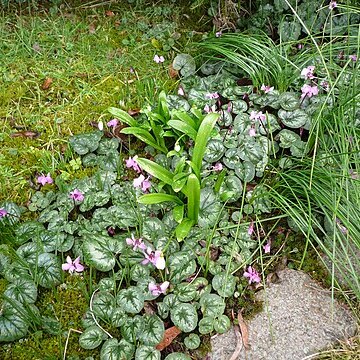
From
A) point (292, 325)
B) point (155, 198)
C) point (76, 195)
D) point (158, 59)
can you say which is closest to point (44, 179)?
point (76, 195)

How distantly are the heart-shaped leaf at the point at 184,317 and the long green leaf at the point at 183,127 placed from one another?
2.76ft

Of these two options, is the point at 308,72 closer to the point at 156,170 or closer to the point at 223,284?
the point at 156,170

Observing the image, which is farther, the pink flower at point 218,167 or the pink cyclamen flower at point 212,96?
the pink cyclamen flower at point 212,96

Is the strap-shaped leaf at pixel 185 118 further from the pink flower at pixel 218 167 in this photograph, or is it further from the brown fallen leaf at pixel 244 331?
the brown fallen leaf at pixel 244 331

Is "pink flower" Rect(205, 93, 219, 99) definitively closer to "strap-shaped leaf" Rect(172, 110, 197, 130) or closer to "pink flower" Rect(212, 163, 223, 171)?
"strap-shaped leaf" Rect(172, 110, 197, 130)

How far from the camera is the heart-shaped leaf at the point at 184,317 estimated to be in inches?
84.9

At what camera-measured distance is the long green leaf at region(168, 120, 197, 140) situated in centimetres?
255

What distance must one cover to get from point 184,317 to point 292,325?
499mm

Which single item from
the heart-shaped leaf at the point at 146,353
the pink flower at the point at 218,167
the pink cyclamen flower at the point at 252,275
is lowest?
the pink cyclamen flower at the point at 252,275

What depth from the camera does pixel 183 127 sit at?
2561mm

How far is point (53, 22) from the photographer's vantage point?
3488 millimetres

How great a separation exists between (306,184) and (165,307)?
83cm

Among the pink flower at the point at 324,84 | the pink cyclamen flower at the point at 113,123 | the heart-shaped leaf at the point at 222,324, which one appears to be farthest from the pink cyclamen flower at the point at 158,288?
the pink flower at the point at 324,84

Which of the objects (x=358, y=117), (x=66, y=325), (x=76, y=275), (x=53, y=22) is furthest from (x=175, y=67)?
(x=66, y=325)
